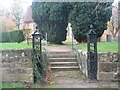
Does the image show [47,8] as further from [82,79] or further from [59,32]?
[82,79]

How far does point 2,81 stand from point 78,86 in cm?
129

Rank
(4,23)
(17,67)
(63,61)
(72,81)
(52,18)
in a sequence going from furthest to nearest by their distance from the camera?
(52,18) < (63,61) < (72,81) < (17,67) < (4,23)

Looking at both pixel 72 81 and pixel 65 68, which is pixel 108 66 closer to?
pixel 72 81

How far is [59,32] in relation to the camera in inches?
315

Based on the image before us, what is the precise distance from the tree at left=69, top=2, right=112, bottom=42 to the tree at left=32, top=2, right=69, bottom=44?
372 mm

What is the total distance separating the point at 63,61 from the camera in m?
6.13

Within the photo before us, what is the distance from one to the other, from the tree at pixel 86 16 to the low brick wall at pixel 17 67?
9.59 feet

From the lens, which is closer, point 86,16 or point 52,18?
point 86,16

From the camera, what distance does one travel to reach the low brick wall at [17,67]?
4629mm

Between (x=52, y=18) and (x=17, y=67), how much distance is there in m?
3.23

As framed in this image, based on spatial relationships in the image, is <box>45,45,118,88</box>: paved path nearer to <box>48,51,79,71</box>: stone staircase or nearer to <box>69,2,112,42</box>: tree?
<box>48,51,79,71</box>: stone staircase

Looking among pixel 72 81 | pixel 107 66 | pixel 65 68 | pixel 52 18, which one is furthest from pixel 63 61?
pixel 52 18

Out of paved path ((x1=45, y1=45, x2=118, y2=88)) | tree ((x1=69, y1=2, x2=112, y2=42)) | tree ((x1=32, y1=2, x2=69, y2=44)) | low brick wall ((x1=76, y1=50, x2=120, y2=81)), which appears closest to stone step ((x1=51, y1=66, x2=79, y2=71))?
paved path ((x1=45, y1=45, x2=118, y2=88))

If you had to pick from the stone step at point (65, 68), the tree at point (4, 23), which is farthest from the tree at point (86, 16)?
the tree at point (4, 23)
